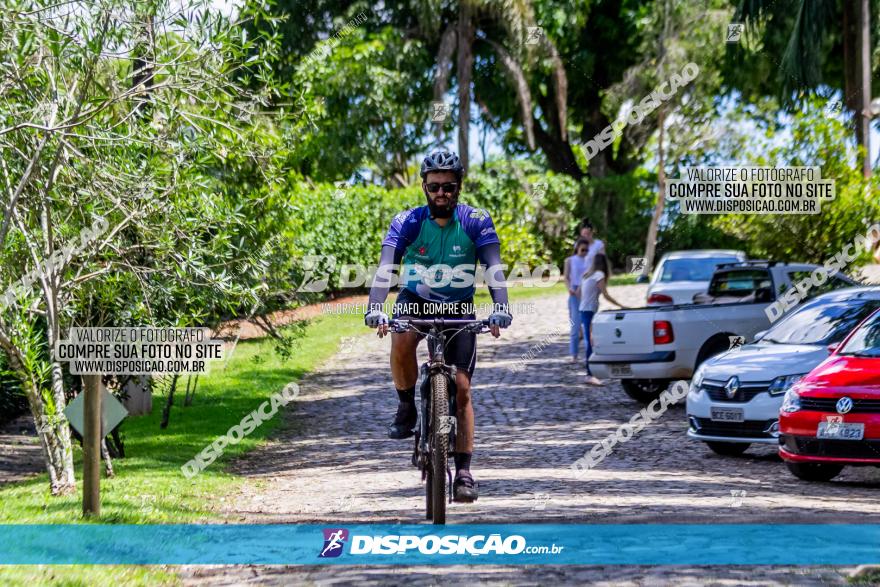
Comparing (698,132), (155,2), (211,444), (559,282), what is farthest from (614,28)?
(155,2)

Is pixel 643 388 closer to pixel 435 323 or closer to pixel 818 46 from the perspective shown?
pixel 818 46

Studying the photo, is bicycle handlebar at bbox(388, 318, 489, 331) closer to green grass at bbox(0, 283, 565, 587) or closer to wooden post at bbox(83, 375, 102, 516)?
green grass at bbox(0, 283, 565, 587)

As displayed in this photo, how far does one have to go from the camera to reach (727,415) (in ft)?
43.8

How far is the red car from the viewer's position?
11.1 metres

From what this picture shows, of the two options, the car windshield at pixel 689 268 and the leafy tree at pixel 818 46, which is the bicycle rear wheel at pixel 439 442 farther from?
the car windshield at pixel 689 268

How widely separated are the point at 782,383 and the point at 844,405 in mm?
1946

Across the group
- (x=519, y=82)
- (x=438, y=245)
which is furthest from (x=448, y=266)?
(x=519, y=82)

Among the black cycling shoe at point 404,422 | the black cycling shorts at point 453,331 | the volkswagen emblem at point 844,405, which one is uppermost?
the black cycling shorts at point 453,331

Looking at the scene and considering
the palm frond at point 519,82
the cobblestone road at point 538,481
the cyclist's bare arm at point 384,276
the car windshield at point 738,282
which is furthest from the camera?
the palm frond at point 519,82

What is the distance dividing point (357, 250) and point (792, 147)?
55.0 feet

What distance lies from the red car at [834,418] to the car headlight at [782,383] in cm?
109

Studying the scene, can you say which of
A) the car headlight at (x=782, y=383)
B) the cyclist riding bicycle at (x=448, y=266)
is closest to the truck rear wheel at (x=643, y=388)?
the car headlight at (x=782, y=383)

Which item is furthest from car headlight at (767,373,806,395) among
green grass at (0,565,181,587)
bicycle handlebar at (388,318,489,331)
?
green grass at (0,565,181,587)

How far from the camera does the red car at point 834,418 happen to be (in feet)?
36.5
